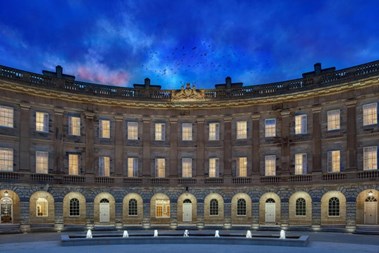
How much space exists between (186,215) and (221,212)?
3.78 metres

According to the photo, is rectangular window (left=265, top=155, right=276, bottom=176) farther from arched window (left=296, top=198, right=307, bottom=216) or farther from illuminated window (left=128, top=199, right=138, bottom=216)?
illuminated window (left=128, top=199, right=138, bottom=216)

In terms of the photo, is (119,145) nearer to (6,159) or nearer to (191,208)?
(191,208)

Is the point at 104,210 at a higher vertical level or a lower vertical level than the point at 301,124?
lower

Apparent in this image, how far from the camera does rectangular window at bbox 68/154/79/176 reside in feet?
135

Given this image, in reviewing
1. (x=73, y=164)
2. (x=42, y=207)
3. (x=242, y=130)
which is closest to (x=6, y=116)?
(x=73, y=164)

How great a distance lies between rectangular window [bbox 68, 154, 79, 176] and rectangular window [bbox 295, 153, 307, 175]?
21.8 meters

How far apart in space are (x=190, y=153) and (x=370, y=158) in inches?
704

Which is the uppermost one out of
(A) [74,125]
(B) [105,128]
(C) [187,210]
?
(A) [74,125]

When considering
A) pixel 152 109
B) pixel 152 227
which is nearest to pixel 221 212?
pixel 152 227

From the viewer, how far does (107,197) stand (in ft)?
141

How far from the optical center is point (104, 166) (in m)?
43.1

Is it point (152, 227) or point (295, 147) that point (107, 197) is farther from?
point (295, 147)

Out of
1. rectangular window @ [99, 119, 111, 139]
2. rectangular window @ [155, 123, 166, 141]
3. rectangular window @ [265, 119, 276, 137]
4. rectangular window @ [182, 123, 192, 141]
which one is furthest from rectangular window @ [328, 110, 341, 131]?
rectangular window @ [99, 119, 111, 139]

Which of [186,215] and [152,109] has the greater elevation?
[152,109]
